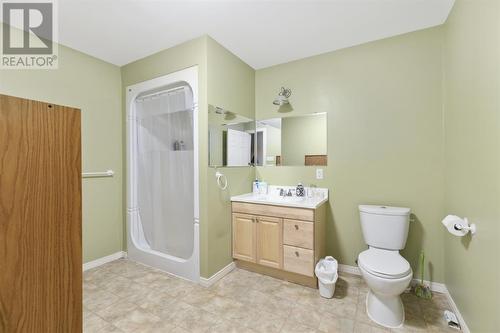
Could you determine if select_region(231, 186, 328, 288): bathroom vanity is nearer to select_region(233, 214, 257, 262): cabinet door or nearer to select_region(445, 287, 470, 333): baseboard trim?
select_region(233, 214, 257, 262): cabinet door

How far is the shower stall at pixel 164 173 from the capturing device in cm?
238

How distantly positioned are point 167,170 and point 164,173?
0.21 feet

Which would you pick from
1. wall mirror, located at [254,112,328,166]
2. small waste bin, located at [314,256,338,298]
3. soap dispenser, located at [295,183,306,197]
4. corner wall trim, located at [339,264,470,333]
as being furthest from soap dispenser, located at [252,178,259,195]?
corner wall trim, located at [339,264,470,333]

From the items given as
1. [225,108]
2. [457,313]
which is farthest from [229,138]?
[457,313]

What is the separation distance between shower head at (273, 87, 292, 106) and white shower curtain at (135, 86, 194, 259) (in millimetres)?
1016

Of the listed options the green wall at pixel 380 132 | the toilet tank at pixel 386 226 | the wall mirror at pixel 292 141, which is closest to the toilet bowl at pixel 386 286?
the toilet tank at pixel 386 226

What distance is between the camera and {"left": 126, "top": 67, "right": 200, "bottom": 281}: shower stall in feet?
7.82

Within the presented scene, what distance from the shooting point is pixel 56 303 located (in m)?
0.93

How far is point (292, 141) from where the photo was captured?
276 cm

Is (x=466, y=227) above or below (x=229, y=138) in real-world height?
below

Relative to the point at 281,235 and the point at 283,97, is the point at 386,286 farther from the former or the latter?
the point at 283,97

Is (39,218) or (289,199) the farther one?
(289,199)

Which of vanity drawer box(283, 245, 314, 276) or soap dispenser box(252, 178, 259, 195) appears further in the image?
soap dispenser box(252, 178, 259, 195)

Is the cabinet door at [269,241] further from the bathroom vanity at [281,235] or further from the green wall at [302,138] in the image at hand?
the green wall at [302,138]
